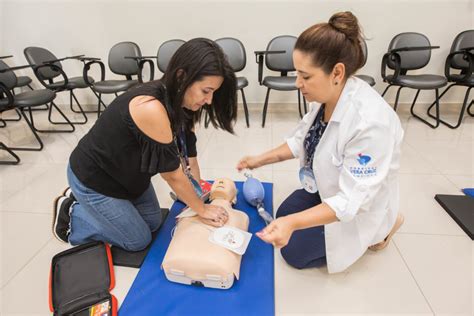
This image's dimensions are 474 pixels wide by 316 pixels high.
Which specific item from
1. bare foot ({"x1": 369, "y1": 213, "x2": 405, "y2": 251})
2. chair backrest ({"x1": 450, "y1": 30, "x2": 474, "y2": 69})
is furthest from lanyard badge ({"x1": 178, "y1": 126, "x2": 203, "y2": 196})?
chair backrest ({"x1": 450, "y1": 30, "x2": 474, "y2": 69})

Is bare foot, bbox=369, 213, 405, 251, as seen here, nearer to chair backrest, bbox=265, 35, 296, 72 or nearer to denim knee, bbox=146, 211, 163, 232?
denim knee, bbox=146, 211, 163, 232

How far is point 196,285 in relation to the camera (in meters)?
1.16

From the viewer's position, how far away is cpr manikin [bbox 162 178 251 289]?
108 cm

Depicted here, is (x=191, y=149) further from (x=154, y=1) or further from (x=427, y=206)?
(x=154, y=1)

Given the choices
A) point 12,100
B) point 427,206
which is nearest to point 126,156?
point 427,206

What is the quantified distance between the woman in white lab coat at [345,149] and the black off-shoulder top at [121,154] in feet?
1.54

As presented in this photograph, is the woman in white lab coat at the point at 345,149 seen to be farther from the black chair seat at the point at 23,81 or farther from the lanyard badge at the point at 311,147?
the black chair seat at the point at 23,81

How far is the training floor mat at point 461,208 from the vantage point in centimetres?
144

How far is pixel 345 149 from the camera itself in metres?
0.93

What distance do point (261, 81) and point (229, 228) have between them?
193cm

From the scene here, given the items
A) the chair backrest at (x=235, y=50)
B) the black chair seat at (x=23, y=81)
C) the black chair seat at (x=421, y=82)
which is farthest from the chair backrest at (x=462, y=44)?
the black chair seat at (x=23, y=81)

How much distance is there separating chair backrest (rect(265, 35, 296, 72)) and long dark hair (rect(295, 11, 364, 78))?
6.82ft

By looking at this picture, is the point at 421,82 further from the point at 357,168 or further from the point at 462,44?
the point at 357,168

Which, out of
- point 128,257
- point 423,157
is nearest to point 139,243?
point 128,257
